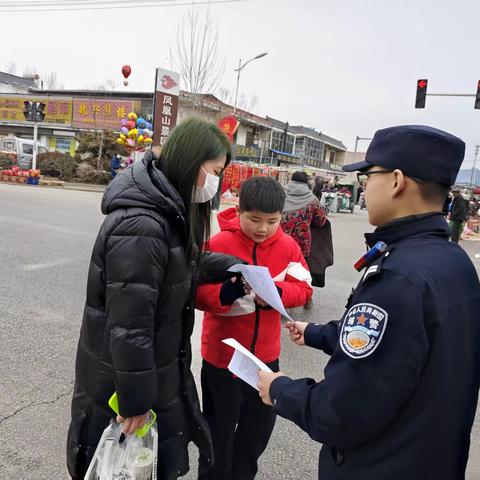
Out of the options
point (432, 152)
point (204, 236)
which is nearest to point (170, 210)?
point (204, 236)

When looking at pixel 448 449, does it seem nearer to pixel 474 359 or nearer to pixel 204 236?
pixel 474 359

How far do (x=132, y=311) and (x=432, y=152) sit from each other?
3.32 feet

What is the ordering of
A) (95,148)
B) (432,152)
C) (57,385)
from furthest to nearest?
(95,148), (57,385), (432,152)

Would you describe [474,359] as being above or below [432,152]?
below

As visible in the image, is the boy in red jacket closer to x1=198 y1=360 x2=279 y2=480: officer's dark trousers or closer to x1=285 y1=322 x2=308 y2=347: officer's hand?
x1=198 y1=360 x2=279 y2=480: officer's dark trousers

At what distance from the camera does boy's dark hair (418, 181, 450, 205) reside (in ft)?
3.66

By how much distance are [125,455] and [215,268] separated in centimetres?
84

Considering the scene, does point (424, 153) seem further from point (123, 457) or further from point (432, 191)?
point (123, 457)

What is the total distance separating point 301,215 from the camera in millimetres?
4570

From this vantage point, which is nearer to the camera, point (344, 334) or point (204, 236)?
point (344, 334)

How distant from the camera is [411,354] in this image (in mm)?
986

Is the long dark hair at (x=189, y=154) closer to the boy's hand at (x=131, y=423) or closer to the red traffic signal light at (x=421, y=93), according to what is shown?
the boy's hand at (x=131, y=423)

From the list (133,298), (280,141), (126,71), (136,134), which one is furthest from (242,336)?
(280,141)

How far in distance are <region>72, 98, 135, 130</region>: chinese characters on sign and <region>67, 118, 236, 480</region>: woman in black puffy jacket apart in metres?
27.6
